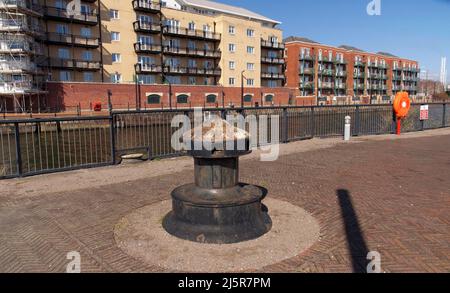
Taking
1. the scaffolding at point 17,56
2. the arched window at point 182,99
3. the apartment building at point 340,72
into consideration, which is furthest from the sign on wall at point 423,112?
the apartment building at point 340,72

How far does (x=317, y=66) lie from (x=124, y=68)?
45.9 m

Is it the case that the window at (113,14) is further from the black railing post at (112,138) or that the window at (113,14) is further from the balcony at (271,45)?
the black railing post at (112,138)

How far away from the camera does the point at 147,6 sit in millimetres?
51469

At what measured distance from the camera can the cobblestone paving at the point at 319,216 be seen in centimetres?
379

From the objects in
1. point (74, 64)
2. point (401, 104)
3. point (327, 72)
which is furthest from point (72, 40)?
point (327, 72)

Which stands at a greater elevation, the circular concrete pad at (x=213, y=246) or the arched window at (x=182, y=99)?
the arched window at (x=182, y=99)

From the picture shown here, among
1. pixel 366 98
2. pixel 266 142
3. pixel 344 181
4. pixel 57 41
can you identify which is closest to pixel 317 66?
pixel 366 98

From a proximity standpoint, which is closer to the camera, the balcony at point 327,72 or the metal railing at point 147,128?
the metal railing at point 147,128

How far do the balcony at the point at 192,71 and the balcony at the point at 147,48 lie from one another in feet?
9.09

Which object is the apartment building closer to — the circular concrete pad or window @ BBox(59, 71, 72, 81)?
window @ BBox(59, 71, 72, 81)

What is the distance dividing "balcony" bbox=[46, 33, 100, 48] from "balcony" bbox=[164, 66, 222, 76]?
10946mm

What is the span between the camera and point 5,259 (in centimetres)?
387

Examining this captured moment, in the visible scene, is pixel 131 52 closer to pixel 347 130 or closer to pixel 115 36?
pixel 115 36
